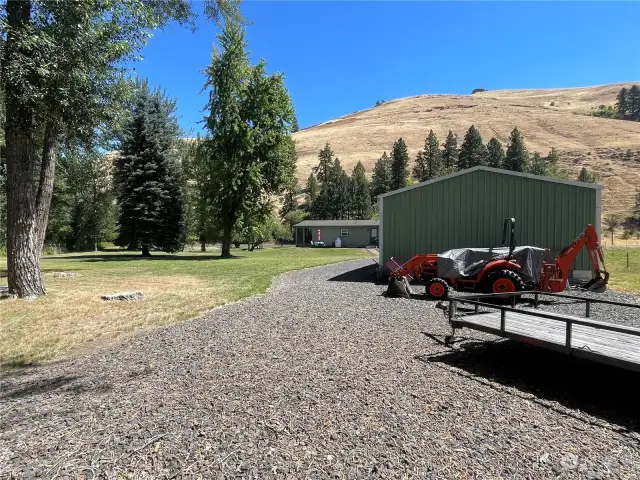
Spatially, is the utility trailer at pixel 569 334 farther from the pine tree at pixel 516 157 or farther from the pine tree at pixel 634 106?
the pine tree at pixel 634 106

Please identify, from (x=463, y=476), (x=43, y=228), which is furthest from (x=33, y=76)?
(x=463, y=476)

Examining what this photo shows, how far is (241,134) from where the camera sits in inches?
1118

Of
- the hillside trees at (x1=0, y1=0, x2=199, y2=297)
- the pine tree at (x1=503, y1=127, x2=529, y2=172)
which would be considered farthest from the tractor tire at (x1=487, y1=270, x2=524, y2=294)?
the pine tree at (x1=503, y1=127, x2=529, y2=172)

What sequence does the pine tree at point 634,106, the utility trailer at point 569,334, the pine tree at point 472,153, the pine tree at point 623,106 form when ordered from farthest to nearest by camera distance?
the pine tree at point 623,106, the pine tree at point 634,106, the pine tree at point 472,153, the utility trailer at point 569,334

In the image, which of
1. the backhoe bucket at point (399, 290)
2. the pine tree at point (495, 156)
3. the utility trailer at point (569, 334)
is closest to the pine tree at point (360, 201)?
the pine tree at point (495, 156)

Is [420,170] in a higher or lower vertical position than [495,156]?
lower

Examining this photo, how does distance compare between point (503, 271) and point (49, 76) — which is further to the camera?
point (503, 271)

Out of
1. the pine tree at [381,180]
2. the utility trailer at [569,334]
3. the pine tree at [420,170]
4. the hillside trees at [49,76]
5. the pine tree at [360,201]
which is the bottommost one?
the utility trailer at [569,334]

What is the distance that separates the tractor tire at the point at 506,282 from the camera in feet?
33.2

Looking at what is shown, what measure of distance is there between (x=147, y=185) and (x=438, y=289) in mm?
25035

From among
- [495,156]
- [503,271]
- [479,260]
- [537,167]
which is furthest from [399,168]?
[503,271]

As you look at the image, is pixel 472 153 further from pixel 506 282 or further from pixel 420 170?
pixel 506 282

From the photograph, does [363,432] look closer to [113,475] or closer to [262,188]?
[113,475]

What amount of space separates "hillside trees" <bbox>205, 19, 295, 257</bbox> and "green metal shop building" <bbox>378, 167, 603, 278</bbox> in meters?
15.7
